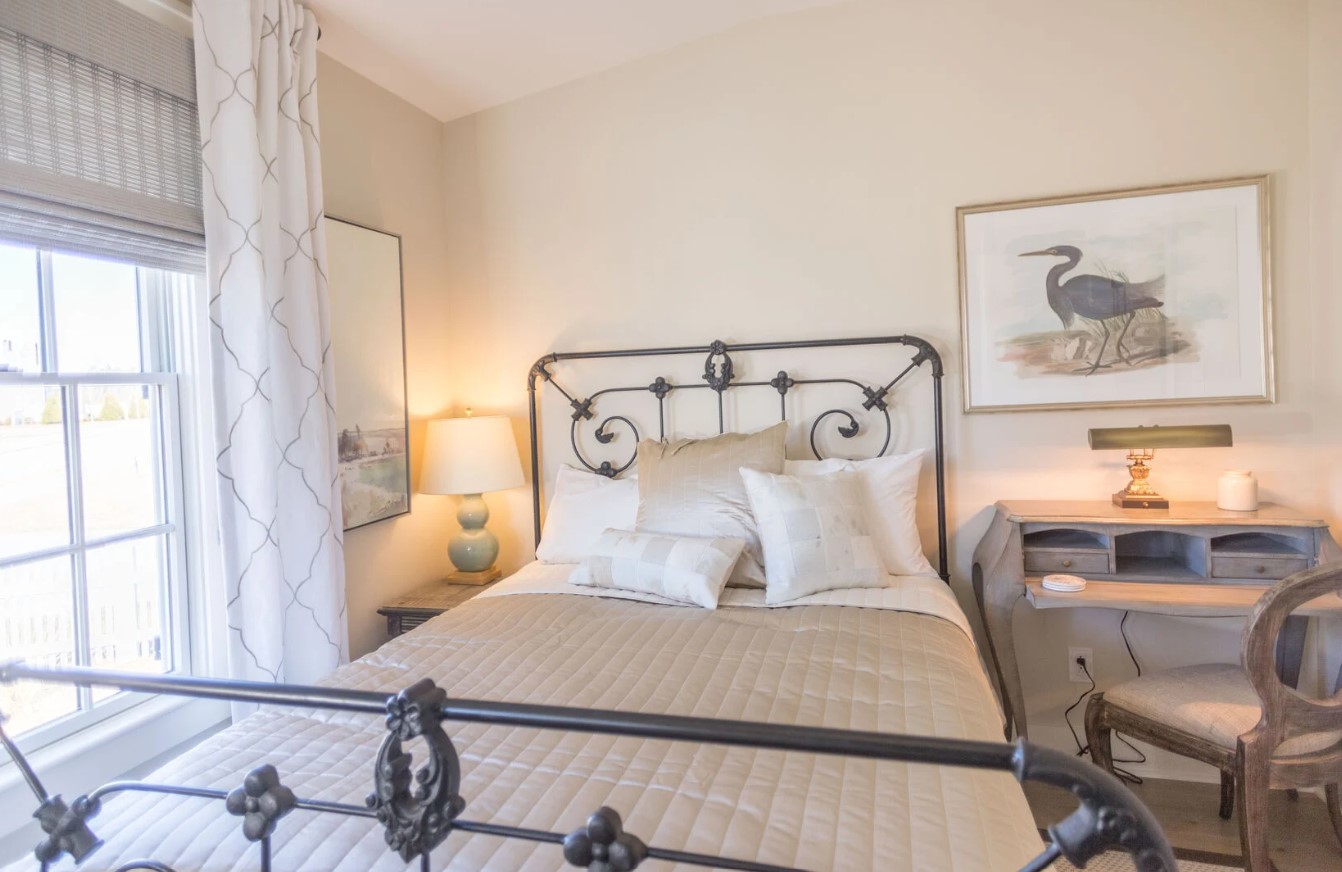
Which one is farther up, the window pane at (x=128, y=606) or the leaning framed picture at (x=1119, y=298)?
the leaning framed picture at (x=1119, y=298)

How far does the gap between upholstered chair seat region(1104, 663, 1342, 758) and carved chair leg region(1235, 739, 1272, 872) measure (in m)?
0.04

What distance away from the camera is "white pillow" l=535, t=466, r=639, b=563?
2.67 metres

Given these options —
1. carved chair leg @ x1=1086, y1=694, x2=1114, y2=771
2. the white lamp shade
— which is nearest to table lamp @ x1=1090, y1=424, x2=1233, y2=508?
carved chair leg @ x1=1086, y1=694, x2=1114, y2=771

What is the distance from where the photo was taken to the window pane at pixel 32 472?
1.64 metres

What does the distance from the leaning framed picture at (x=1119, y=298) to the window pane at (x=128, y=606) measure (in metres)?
2.49

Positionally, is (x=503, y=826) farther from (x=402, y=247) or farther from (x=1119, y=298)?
(x=1119, y=298)

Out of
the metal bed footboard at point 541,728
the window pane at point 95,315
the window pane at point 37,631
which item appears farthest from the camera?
the window pane at point 95,315

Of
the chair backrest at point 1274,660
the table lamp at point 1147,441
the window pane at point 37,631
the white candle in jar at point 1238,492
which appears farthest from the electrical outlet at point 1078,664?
the window pane at point 37,631

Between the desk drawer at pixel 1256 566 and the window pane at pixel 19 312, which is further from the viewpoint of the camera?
the desk drawer at pixel 1256 566

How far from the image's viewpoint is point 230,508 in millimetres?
1939

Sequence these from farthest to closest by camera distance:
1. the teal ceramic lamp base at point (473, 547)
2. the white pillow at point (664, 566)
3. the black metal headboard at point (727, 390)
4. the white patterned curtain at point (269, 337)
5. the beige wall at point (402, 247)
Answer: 1. the teal ceramic lamp base at point (473, 547)
2. the black metal headboard at point (727, 390)
3. the beige wall at point (402, 247)
4. the white pillow at point (664, 566)
5. the white patterned curtain at point (269, 337)

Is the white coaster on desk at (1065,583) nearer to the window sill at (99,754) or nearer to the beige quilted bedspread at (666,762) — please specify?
the beige quilted bedspread at (666,762)

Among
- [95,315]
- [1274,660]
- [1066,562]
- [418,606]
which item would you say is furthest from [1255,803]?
[95,315]

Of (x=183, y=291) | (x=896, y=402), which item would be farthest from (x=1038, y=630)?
(x=183, y=291)
